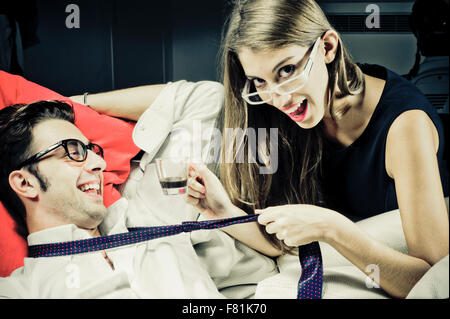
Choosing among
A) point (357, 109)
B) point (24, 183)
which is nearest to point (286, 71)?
point (357, 109)

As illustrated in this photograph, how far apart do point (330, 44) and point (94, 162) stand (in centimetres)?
80

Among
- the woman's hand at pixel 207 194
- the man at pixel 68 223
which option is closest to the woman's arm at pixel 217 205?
the woman's hand at pixel 207 194

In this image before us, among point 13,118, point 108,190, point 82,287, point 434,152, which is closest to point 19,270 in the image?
point 82,287

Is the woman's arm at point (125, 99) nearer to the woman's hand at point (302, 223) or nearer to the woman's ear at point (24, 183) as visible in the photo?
the woman's ear at point (24, 183)

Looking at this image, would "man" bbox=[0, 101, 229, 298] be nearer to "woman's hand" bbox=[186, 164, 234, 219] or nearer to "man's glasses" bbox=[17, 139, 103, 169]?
"man's glasses" bbox=[17, 139, 103, 169]

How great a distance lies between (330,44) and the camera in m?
1.17

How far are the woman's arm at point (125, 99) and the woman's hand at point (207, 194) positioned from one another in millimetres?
336

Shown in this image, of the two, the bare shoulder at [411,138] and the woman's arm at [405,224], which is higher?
the bare shoulder at [411,138]

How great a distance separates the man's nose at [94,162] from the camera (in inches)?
51.0

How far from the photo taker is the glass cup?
1.24 m

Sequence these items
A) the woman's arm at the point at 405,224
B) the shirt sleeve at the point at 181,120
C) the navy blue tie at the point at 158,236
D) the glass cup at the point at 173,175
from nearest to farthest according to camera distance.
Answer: the woman's arm at the point at 405,224 → the navy blue tie at the point at 158,236 → the glass cup at the point at 173,175 → the shirt sleeve at the point at 181,120

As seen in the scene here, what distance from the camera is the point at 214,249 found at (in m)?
1.30

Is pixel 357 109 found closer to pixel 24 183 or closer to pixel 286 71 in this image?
pixel 286 71

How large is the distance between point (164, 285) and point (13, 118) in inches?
27.2
